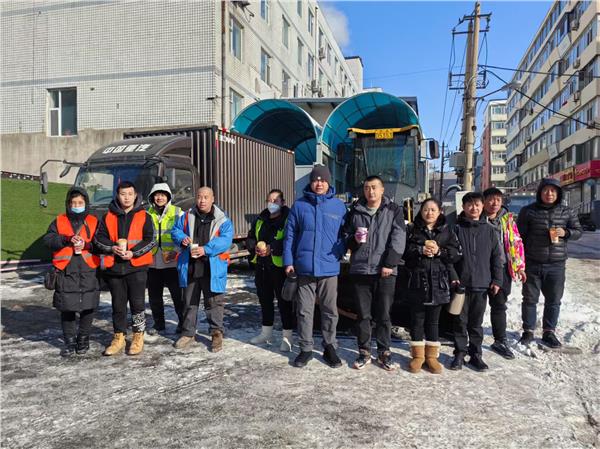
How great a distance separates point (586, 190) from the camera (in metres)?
33.9

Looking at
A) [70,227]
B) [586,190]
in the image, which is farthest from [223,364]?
[586,190]

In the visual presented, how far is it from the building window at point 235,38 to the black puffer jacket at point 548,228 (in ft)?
58.3

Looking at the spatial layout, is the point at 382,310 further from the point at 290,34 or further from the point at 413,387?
the point at 290,34

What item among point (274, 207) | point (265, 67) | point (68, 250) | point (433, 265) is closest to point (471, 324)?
point (433, 265)

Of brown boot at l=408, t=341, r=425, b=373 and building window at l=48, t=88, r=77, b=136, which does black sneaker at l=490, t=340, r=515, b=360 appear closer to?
brown boot at l=408, t=341, r=425, b=373

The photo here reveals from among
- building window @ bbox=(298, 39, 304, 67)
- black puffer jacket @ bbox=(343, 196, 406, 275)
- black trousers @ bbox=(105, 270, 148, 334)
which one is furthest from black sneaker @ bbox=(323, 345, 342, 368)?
building window @ bbox=(298, 39, 304, 67)

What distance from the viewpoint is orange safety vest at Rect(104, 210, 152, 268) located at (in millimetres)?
4699

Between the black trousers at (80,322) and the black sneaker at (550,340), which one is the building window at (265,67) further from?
the black sneaker at (550,340)

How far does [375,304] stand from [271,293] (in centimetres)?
134

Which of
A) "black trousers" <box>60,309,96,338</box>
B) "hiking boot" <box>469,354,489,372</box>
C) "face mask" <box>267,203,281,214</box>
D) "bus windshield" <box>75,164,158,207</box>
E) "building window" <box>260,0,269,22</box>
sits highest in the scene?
"building window" <box>260,0,269,22</box>

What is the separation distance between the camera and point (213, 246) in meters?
4.89

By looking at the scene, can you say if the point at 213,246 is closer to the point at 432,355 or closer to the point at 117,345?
the point at 117,345

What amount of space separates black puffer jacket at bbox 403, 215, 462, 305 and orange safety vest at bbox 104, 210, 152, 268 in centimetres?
278

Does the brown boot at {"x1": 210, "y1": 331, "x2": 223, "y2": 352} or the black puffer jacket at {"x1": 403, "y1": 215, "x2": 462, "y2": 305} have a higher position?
the black puffer jacket at {"x1": 403, "y1": 215, "x2": 462, "y2": 305}
